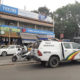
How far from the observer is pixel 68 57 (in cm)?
848

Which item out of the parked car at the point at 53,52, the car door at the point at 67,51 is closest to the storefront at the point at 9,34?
the parked car at the point at 53,52

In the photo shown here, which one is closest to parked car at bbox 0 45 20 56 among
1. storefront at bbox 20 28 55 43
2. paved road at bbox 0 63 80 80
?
storefront at bbox 20 28 55 43

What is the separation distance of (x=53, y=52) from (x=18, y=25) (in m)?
18.7

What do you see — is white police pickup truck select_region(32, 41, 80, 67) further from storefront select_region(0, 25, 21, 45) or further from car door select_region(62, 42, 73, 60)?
storefront select_region(0, 25, 21, 45)

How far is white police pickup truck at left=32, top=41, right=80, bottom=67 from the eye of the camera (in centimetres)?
778

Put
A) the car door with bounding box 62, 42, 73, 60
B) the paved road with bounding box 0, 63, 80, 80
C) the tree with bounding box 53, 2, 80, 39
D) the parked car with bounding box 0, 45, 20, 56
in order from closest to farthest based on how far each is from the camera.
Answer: the paved road with bounding box 0, 63, 80, 80 → the car door with bounding box 62, 42, 73, 60 → the parked car with bounding box 0, 45, 20, 56 → the tree with bounding box 53, 2, 80, 39

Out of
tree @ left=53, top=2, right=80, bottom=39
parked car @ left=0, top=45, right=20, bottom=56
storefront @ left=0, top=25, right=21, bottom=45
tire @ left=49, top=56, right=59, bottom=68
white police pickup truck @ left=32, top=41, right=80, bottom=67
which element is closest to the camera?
white police pickup truck @ left=32, top=41, right=80, bottom=67

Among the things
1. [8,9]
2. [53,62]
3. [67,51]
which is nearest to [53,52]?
[53,62]

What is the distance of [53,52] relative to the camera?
8047 mm

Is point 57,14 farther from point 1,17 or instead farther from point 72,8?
point 1,17

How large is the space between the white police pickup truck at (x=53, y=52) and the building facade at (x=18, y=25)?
1468 cm

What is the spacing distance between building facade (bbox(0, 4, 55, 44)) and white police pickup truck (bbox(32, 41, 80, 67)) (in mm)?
14685

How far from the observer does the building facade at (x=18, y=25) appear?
22.3m

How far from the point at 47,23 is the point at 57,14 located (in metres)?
9.80
